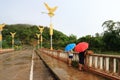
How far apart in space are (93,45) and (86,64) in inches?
3284

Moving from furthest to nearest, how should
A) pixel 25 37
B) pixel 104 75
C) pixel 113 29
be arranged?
pixel 25 37 < pixel 113 29 < pixel 104 75

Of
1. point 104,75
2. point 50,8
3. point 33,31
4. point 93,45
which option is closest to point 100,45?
point 93,45

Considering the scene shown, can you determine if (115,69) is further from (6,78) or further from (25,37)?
(25,37)

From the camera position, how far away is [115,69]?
9.77 m

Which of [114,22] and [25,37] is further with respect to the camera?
[25,37]

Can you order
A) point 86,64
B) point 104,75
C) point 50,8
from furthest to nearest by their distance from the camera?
1. point 50,8
2. point 86,64
3. point 104,75

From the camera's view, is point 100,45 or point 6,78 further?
point 100,45

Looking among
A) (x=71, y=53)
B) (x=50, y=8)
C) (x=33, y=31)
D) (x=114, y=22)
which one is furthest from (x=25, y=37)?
(x=71, y=53)

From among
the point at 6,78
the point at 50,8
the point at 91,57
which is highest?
the point at 50,8

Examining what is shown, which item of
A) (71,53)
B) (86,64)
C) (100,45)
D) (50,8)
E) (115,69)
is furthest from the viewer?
(100,45)

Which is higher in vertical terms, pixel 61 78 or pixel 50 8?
pixel 50 8

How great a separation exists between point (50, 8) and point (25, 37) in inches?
5576

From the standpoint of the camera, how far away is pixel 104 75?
34.7 feet

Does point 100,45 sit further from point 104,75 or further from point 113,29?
point 104,75
